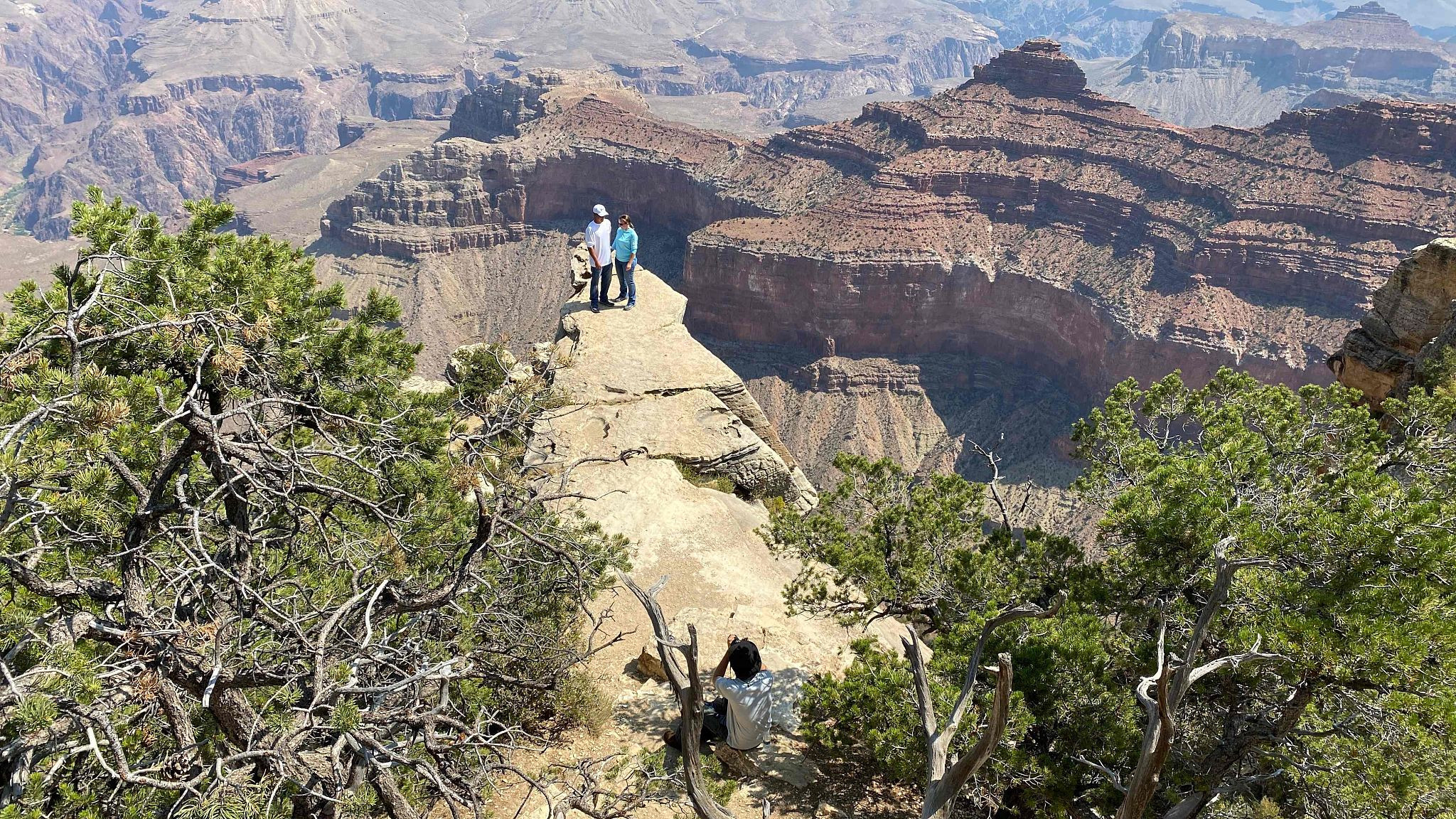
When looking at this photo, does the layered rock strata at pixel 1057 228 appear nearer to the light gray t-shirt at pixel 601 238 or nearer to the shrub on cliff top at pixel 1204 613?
the light gray t-shirt at pixel 601 238

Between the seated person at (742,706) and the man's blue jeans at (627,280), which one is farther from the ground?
the man's blue jeans at (627,280)


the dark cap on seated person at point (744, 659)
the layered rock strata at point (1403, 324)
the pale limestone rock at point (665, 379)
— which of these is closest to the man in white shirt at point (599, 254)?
the pale limestone rock at point (665, 379)

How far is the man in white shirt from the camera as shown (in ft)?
68.6

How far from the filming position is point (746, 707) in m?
10.6

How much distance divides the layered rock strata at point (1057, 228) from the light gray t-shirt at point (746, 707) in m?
58.5

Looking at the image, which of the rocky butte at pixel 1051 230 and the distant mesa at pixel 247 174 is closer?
the rocky butte at pixel 1051 230

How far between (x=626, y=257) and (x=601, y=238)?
1254 millimetres

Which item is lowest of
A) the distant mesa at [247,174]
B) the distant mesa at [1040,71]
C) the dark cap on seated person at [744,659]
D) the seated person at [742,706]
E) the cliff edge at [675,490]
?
the distant mesa at [247,174]

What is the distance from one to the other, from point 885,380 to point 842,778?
6497 cm

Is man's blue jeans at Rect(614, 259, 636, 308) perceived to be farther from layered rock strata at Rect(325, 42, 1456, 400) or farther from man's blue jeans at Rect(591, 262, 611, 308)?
layered rock strata at Rect(325, 42, 1456, 400)

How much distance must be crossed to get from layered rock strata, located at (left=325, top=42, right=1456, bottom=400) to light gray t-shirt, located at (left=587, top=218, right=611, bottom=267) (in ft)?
162

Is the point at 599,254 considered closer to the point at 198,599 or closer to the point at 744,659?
the point at 744,659

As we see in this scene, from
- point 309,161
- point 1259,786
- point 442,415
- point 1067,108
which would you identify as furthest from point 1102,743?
point 309,161

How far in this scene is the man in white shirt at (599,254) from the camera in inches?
823
